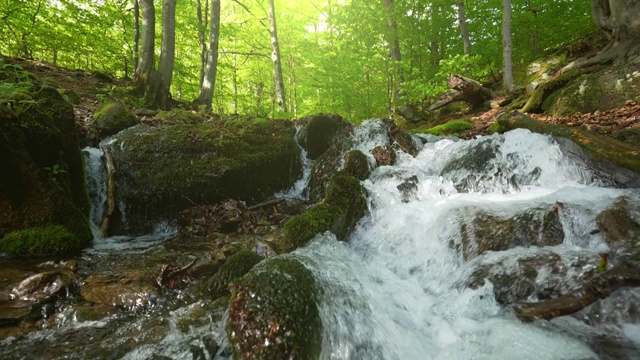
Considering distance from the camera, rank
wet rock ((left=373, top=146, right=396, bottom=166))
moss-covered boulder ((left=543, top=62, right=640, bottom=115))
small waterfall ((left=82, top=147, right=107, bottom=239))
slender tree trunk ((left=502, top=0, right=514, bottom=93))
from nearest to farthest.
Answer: small waterfall ((left=82, top=147, right=107, bottom=239)), moss-covered boulder ((left=543, top=62, right=640, bottom=115)), wet rock ((left=373, top=146, right=396, bottom=166)), slender tree trunk ((left=502, top=0, right=514, bottom=93))

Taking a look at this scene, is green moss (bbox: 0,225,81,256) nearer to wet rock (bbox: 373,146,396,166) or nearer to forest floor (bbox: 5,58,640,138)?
forest floor (bbox: 5,58,640,138)

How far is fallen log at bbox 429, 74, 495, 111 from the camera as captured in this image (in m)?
10.3

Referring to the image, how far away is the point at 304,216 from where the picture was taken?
4504mm

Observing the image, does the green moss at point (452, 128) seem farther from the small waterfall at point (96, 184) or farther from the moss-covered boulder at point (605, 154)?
the small waterfall at point (96, 184)

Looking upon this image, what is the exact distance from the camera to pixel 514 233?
3.51 metres

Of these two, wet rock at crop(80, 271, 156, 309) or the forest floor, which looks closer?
wet rock at crop(80, 271, 156, 309)

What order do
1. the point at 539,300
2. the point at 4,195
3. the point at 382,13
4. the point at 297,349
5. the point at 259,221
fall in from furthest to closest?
the point at 382,13, the point at 259,221, the point at 4,195, the point at 539,300, the point at 297,349

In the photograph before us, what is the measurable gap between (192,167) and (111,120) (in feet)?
8.20

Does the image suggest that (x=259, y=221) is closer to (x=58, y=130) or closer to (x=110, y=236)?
(x=110, y=236)

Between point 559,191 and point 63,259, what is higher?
point 559,191

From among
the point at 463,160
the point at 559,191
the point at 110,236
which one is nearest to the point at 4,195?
the point at 110,236

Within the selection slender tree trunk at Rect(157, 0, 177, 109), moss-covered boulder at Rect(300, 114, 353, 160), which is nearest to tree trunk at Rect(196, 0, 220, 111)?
slender tree trunk at Rect(157, 0, 177, 109)

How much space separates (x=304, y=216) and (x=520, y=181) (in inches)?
147

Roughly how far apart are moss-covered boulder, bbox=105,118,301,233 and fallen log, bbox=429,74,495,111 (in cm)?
639
